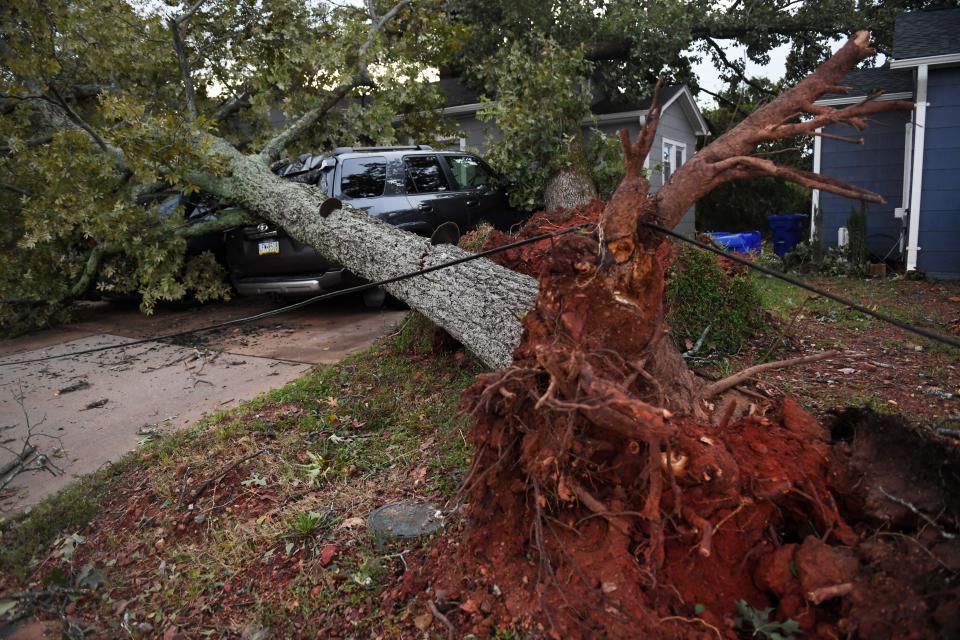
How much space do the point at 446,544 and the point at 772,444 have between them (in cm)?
149

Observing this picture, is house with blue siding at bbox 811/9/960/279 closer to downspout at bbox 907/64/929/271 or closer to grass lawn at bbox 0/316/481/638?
downspout at bbox 907/64/929/271

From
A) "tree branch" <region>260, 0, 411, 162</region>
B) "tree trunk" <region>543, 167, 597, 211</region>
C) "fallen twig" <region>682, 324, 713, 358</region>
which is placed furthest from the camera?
"tree trunk" <region>543, 167, 597, 211</region>

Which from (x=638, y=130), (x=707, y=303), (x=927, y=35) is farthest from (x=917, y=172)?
(x=638, y=130)

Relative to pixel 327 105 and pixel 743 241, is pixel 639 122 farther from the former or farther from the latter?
pixel 327 105

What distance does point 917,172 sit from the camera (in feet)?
28.3

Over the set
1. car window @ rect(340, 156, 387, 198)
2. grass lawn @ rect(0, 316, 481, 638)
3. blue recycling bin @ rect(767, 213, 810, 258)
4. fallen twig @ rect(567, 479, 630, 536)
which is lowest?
grass lawn @ rect(0, 316, 481, 638)

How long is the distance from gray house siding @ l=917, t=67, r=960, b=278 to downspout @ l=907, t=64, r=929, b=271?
86 mm

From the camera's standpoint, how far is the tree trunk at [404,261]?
407 centimetres

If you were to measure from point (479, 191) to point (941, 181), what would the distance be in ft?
20.9

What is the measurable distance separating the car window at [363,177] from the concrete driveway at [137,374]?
4.89 feet

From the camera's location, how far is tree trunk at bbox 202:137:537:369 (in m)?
4.07

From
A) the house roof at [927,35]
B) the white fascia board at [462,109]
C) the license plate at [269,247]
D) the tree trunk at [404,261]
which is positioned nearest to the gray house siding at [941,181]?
the house roof at [927,35]

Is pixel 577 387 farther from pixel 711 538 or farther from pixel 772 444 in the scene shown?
pixel 772 444

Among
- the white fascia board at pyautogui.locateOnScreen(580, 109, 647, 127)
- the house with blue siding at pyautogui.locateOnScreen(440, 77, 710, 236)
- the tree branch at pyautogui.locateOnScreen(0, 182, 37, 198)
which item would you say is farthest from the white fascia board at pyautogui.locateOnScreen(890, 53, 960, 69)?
the tree branch at pyautogui.locateOnScreen(0, 182, 37, 198)
